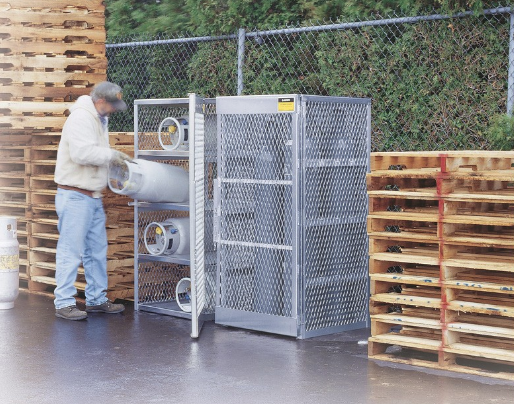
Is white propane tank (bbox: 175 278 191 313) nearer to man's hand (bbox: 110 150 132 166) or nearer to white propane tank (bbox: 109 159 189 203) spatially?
white propane tank (bbox: 109 159 189 203)

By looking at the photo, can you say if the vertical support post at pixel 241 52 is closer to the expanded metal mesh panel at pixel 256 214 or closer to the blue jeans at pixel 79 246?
the expanded metal mesh panel at pixel 256 214

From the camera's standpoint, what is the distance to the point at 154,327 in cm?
965

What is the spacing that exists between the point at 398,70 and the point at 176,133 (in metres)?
2.31

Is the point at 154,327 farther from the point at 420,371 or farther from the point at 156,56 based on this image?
the point at 156,56

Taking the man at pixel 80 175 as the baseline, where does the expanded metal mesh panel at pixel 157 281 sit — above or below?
below

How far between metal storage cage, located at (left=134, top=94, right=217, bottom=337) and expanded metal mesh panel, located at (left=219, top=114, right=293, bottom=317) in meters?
0.25

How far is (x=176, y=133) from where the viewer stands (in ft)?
33.1

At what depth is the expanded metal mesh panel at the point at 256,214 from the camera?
9.10 metres

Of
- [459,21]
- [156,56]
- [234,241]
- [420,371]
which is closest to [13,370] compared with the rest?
[234,241]

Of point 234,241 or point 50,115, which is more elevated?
point 50,115

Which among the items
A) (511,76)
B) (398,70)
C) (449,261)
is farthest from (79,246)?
(511,76)

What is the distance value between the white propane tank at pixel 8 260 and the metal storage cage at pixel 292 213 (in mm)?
2292

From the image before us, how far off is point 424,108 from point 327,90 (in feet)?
4.59

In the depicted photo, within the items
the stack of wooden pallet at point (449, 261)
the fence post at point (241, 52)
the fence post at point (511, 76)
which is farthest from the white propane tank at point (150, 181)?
the fence post at point (511, 76)
